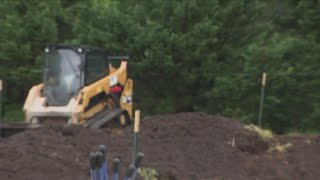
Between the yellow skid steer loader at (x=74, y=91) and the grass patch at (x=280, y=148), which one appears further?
the yellow skid steer loader at (x=74, y=91)

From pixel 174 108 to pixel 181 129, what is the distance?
840 cm

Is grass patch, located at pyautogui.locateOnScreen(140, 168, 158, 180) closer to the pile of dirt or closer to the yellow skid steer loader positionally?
the pile of dirt

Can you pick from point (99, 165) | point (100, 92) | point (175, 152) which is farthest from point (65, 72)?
point (99, 165)

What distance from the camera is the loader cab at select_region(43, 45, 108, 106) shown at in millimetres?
14844

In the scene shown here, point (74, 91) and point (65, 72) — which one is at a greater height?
point (65, 72)

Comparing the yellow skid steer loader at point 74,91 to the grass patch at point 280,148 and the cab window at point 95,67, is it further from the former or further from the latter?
the grass patch at point 280,148

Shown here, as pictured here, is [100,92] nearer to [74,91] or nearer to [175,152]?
[74,91]

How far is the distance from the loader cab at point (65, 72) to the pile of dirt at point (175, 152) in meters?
2.60

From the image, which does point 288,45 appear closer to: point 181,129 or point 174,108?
point 174,108

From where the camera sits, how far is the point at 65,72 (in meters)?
15.0

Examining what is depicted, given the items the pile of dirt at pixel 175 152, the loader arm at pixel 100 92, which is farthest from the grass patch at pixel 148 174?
the loader arm at pixel 100 92

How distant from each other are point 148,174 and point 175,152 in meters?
2.15

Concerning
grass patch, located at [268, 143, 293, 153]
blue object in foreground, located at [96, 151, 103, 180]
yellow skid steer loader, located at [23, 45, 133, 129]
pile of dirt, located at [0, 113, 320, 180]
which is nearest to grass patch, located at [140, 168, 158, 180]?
pile of dirt, located at [0, 113, 320, 180]

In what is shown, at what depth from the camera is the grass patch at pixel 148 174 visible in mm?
8375
